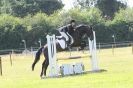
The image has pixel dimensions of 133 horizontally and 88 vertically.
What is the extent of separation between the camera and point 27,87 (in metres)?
16.8

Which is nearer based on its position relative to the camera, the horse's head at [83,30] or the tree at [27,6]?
the horse's head at [83,30]

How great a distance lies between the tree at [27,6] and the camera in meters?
98.8

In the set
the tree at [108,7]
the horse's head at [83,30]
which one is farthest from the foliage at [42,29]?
the horse's head at [83,30]

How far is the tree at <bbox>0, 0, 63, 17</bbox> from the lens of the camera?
98.8 m

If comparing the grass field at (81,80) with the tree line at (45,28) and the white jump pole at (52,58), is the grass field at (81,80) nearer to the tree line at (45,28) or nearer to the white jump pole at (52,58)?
the white jump pole at (52,58)

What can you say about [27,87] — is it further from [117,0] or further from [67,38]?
[117,0]

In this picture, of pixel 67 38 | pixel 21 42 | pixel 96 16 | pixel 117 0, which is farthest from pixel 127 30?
pixel 67 38

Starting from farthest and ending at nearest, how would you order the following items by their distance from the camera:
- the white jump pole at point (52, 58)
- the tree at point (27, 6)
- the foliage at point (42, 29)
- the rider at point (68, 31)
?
the tree at point (27, 6) < the foliage at point (42, 29) < the rider at point (68, 31) < the white jump pole at point (52, 58)

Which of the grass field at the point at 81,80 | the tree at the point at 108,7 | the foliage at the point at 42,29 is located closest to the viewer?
the grass field at the point at 81,80

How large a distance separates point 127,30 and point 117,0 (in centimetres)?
3836

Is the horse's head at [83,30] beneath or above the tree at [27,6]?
beneath

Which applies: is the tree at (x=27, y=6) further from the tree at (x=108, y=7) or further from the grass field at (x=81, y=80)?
the grass field at (x=81, y=80)

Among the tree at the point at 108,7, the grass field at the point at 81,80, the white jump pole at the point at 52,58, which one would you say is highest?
the tree at the point at 108,7

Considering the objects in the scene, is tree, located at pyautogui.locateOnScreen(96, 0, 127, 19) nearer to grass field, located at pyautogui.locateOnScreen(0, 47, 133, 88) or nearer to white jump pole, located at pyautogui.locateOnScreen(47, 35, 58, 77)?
grass field, located at pyautogui.locateOnScreen(0, 47, 133, 88)
